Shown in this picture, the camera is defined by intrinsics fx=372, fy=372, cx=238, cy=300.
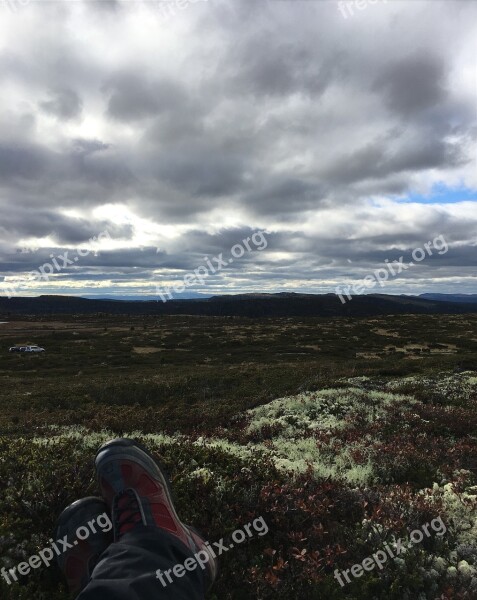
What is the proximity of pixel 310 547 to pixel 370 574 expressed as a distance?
27.6 inches

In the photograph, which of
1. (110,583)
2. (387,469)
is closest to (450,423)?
(387,469)

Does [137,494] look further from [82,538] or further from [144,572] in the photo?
[144,572]

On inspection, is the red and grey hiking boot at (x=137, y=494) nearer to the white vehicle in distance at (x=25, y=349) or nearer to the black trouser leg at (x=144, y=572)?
the black trouser leg at (x=144, y=572)

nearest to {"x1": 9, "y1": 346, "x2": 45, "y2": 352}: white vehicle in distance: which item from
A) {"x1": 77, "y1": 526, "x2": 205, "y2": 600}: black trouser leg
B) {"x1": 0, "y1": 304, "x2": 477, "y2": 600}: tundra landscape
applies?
{"x1": 0, "y1": 304, "x2": 477, "y2": 600}: tundra landscape

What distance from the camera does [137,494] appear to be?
4164 millimetres

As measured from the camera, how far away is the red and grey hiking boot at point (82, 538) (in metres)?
3.70
